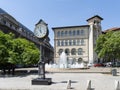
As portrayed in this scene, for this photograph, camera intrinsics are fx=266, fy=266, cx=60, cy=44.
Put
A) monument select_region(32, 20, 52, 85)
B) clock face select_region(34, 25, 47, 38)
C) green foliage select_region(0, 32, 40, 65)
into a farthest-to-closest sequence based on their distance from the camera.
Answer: green foliage select_region(0, 32, 40, 65) → clock face select_region(34, 25, 47, 38) → monument select_region(32, 20, 52, 85)

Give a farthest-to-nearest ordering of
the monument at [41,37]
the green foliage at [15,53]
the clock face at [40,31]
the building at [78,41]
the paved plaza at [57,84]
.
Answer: the building at [78,41] → the green foliage at [15,53] → the clock face at [40,31] → the monument at [41,37] → the paved plaza at [57,84]

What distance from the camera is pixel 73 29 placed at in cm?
→ 9669

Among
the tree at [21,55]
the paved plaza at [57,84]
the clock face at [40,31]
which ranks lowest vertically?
the paved plaza at [57,84]

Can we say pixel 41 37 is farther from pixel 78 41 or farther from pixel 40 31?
pixel 78 41

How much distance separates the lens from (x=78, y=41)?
96188 mm

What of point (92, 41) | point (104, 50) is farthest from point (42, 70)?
point (92, 41)

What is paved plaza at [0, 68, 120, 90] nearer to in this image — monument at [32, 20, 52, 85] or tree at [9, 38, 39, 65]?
monument at [32, 20, 52, 85]

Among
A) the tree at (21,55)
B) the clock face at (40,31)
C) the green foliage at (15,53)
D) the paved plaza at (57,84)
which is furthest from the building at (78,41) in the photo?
the clock face at (40,31)

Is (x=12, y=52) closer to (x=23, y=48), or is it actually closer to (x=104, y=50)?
(x=23, y=48)

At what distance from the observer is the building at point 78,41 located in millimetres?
95312

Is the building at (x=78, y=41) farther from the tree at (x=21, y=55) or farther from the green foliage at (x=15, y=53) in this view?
the green foliage at (x=15, y=53)

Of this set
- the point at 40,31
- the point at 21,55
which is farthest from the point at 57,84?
the point at 21,55

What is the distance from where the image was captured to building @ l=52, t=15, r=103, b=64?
95.3 meters

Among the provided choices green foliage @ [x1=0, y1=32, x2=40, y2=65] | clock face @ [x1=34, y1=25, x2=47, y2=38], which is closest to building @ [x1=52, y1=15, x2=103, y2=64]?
green foliage @ [x1=0, y1=32, x2=40, y2=65]
